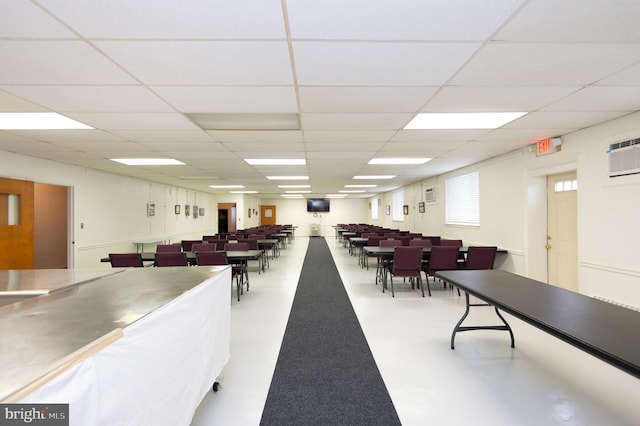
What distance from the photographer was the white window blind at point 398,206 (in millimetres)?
13170

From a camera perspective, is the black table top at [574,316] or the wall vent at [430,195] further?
the wall vent at [430,195]

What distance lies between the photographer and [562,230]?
479cm

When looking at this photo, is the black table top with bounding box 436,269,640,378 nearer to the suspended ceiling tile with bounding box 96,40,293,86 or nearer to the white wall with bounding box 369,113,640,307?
the white wall with bounding box 369,113,640,307

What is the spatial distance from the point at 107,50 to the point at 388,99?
2.31m

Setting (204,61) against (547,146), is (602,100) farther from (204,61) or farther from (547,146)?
(204,61)

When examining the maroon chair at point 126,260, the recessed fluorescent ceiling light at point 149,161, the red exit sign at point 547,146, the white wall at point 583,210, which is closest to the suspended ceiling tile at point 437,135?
the red exit sign at point 547,146

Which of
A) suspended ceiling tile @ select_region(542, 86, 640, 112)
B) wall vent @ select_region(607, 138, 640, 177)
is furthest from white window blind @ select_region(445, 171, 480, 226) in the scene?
suspended ceiling tile @ select_region(542, 86, 640, 112)

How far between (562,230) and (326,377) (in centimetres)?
461

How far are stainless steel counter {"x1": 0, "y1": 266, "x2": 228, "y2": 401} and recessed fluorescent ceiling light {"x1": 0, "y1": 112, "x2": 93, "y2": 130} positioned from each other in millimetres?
1954

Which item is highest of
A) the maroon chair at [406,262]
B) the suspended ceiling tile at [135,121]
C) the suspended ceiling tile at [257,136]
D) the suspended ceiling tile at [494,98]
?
the suspended ceiling tile at [135,121]

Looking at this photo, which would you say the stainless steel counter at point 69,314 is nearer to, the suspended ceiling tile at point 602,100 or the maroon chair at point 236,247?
the suspended ceiling tile at point 602,100

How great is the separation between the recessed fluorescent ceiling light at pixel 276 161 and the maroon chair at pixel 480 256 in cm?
355

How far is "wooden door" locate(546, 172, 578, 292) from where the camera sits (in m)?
4.56

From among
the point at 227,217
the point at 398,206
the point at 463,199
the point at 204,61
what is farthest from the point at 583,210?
the point at 227,217
